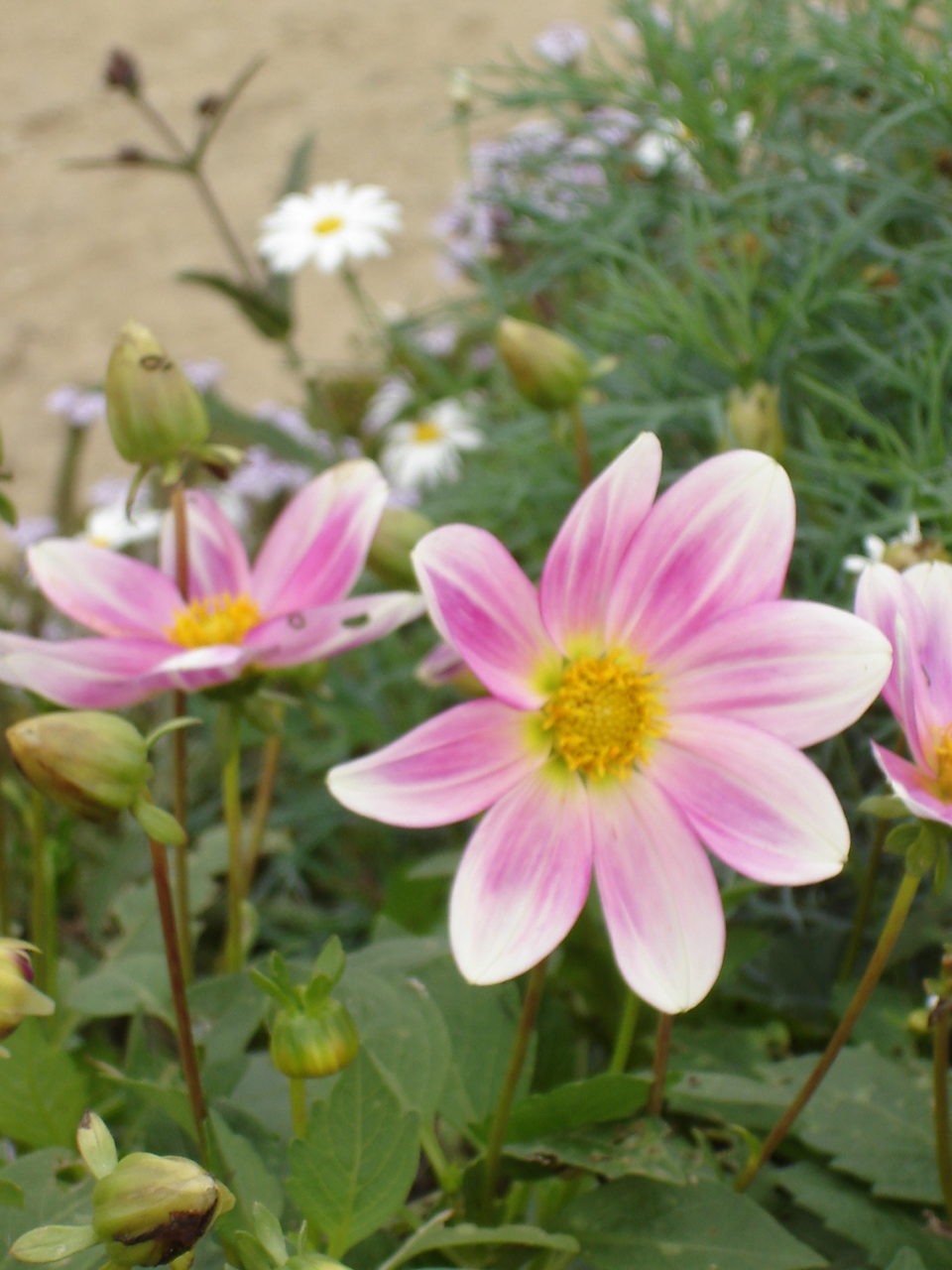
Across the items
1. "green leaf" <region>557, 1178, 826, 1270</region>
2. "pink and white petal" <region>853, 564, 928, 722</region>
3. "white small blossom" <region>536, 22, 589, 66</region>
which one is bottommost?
"green leaf" <region>557, 1178, 826, 1270</region>

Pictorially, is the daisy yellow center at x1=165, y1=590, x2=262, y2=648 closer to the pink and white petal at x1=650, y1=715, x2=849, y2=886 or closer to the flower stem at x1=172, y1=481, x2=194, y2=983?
the flower stem at x1=172, y1=481, x2=194, y2=983

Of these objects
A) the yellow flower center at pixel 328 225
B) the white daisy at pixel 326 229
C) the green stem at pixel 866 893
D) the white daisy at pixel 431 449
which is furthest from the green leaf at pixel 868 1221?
the yellow flower center at pixel 328 225

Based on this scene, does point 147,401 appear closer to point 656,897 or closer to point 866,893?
point 656,897

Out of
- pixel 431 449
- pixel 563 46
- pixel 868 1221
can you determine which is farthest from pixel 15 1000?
pixel 563 46

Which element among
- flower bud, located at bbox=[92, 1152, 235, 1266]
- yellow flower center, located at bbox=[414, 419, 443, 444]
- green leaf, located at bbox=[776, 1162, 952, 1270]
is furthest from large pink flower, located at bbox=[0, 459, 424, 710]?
yellow flower center, located at bbox=[414, 419, 443, 444]

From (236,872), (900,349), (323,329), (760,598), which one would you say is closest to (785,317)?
(900,349)

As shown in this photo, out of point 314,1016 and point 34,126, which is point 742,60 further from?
point 34,126

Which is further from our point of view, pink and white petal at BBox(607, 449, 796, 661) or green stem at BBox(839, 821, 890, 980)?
green stem at BBox(839, 821, 890, 980)
